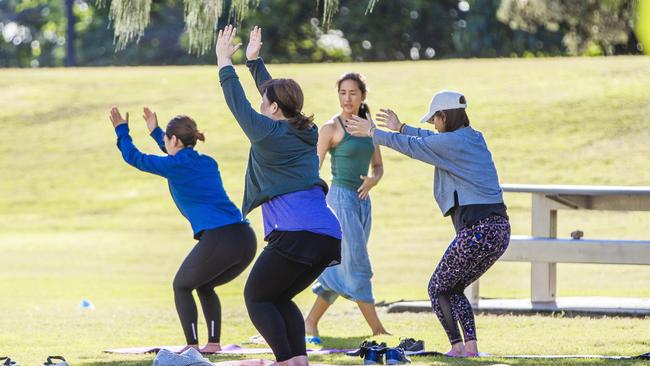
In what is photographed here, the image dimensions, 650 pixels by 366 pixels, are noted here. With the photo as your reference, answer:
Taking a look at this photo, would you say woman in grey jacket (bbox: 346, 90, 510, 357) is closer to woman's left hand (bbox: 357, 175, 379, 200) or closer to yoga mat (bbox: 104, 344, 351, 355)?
yoga mat (bbox: 104, 344, 351, 355)

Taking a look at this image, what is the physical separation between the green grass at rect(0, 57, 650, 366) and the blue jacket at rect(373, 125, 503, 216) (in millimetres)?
1077

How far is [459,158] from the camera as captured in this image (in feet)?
26.0

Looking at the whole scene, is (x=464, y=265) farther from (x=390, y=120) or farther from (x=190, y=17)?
(x=190, y=17)

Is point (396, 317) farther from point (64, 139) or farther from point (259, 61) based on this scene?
point (64, 139)

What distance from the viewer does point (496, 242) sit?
7.93 m

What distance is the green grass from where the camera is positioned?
10.9 m

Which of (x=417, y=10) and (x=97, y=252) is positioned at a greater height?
(x=417, y=10)

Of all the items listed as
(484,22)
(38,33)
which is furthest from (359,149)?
(38,33)

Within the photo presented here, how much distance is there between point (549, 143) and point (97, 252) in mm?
14135

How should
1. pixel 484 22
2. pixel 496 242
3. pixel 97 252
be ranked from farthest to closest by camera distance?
pixel 484 22
pixel 97 252
pixel 496 242

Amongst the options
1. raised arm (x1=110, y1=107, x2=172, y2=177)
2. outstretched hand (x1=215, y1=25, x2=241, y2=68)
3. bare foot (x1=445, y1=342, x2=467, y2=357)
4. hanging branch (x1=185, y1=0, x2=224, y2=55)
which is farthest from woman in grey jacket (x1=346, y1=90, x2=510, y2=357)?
hanging branch (x1=185, y1=0, x2=224, y2=55)

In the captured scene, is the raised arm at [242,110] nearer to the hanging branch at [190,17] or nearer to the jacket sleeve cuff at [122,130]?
the jacket sleeve cuff at [122,130]

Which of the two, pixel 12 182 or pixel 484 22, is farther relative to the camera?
pixel 484 22

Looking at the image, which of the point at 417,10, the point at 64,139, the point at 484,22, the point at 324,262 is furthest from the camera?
the point at 417,10
